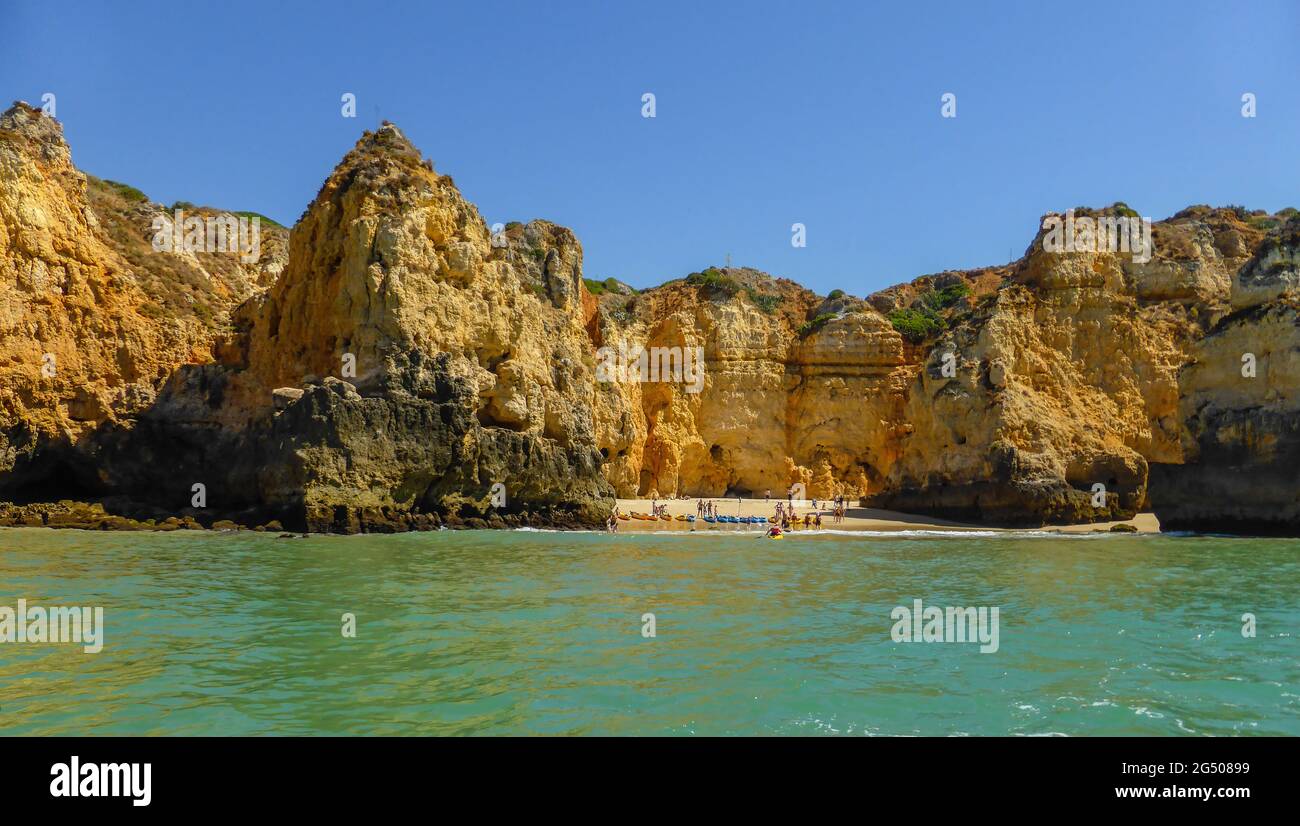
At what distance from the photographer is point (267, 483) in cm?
2827

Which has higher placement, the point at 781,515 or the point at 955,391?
the point at 955,391

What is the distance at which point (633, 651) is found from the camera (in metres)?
9.96

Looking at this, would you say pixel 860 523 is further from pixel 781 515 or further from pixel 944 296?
pixel 944 296

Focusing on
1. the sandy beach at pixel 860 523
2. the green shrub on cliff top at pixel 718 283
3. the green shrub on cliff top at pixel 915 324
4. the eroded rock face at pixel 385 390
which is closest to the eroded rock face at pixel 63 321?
the eroded rock face at pixel 385 390

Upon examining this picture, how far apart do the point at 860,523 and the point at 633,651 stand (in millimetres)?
27583

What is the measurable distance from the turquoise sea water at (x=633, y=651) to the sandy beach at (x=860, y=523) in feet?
46.3

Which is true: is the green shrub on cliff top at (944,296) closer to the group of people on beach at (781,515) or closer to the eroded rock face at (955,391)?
the eroded rock face at (955,391)

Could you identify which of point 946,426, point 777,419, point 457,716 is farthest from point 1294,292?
point 457,716

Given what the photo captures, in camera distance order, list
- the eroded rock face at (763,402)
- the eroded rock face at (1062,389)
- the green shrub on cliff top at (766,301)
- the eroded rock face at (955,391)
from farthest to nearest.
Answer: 1. the green shrub on cliff top at (766,301)
2. the eroded rock face at (763,402)
3. the eroded rock face at (955,391)
4. the eroded rock face at (1062,389)

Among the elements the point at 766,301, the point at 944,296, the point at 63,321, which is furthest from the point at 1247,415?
the point at 63,321

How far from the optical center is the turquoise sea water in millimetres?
7359

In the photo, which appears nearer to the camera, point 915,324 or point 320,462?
point 320,462

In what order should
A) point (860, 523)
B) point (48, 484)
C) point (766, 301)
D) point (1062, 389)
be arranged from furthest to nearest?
1. point (766, 301)
2. point (1062, 389)
3. point (860, 523)
4. point (48, 484)

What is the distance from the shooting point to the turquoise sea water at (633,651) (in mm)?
7359
